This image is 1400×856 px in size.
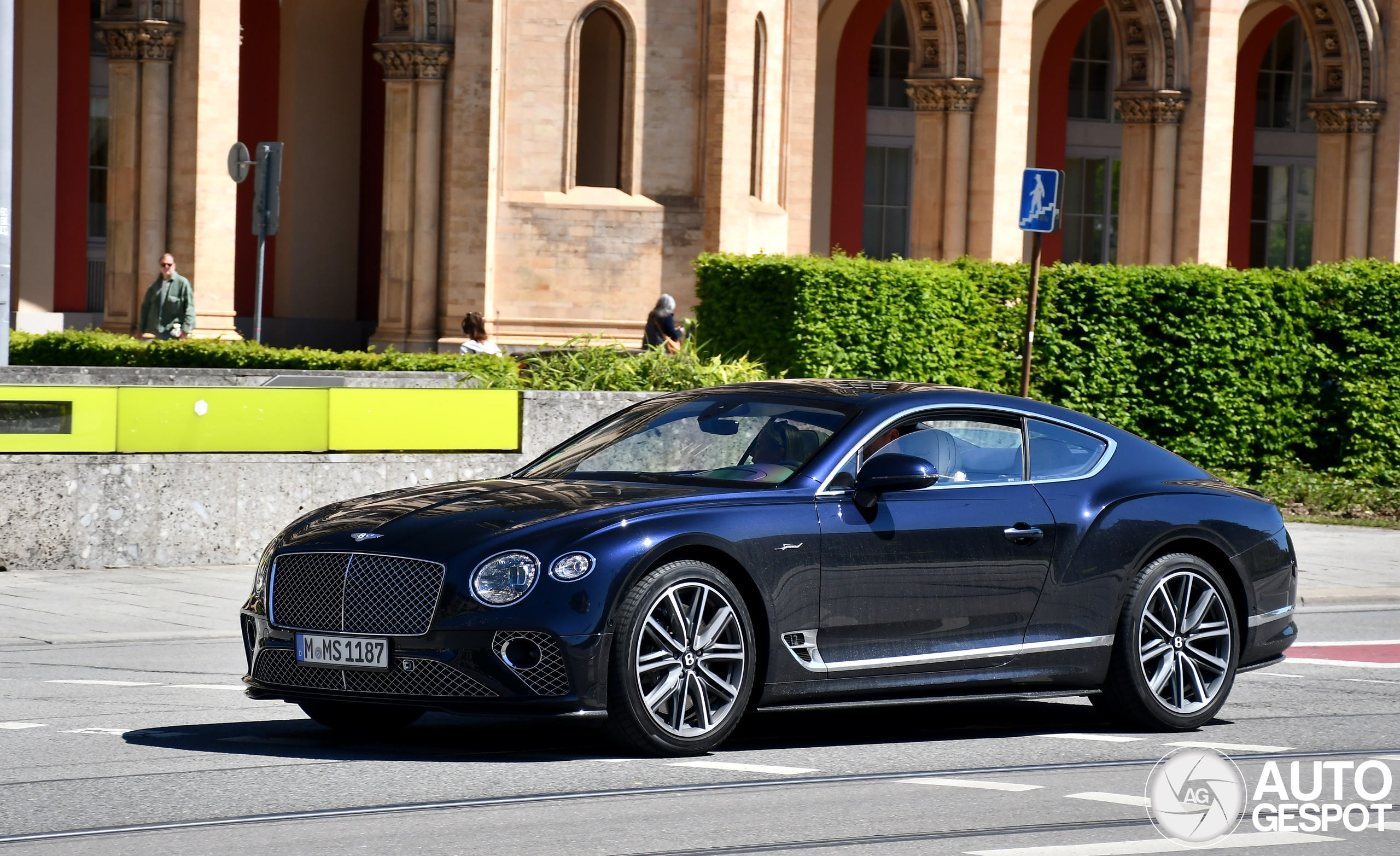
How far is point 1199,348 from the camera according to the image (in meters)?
21.1

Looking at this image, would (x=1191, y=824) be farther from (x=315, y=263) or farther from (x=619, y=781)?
(x=315, y=263)

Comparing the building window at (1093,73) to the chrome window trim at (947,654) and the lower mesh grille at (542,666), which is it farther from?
the lower mesh grille at (542,666)

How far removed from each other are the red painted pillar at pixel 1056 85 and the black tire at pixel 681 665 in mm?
32855

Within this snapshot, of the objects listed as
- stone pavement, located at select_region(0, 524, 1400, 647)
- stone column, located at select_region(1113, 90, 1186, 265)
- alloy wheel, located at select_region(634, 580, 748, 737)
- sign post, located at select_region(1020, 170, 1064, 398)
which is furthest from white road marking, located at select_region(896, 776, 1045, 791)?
stone column, located at select_region(1113, 90, 1186, 265)

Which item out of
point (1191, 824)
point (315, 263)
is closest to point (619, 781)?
point (1191, 824)

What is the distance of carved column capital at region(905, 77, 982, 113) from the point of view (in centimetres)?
3097

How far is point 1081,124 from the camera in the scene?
132 feet

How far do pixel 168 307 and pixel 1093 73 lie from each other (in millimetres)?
23101

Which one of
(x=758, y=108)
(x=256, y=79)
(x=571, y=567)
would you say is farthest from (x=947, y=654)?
(x=256, y=79)

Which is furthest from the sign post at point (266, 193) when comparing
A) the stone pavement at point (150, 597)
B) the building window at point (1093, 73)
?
the building window at point (1093, 73)

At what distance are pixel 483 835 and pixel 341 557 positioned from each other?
164cm

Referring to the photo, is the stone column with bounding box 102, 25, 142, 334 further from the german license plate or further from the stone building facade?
the german license plate

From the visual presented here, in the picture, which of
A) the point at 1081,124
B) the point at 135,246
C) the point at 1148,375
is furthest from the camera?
the point at 1081,124

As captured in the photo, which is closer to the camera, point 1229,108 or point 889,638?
point 889,638
